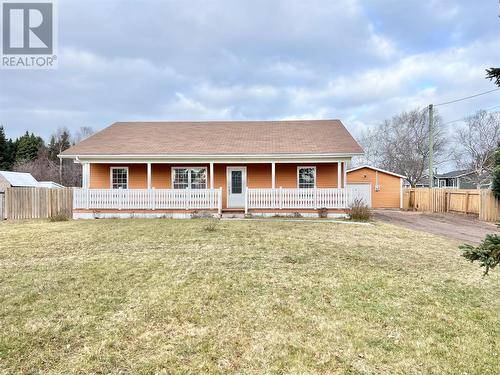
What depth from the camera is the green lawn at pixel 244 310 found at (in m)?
3.14

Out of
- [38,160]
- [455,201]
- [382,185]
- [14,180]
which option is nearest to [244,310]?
[455,201]

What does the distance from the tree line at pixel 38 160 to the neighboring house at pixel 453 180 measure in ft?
159

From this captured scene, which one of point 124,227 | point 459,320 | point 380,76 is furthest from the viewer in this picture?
point 380,76

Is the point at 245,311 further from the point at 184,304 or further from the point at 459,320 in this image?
the point at 459,320

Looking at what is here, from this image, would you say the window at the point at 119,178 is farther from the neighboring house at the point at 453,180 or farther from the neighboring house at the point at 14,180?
the neighboring house at the point at 453,180

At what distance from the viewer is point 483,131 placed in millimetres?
38781

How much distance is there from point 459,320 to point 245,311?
2817 millimetres

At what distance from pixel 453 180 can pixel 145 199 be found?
45427mm

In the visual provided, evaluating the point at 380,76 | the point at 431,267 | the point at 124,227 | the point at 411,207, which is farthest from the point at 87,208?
the point at 380,76

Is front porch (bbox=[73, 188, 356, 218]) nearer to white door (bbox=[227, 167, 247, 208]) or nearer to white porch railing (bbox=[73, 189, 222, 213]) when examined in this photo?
white porch railing (bbox=[73, 189, 222, 213])

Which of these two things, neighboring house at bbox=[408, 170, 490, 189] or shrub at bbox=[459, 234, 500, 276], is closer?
shrub at bbox=[459, 234, 500, 276]

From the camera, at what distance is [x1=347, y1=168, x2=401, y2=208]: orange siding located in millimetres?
24312

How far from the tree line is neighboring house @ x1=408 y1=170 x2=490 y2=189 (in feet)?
159

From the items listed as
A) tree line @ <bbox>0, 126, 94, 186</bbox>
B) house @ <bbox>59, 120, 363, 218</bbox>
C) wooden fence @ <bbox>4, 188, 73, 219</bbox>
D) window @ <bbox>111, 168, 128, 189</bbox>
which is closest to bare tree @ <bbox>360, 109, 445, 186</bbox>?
house @ <bbox>59, 120, 363, 218</bbox>
